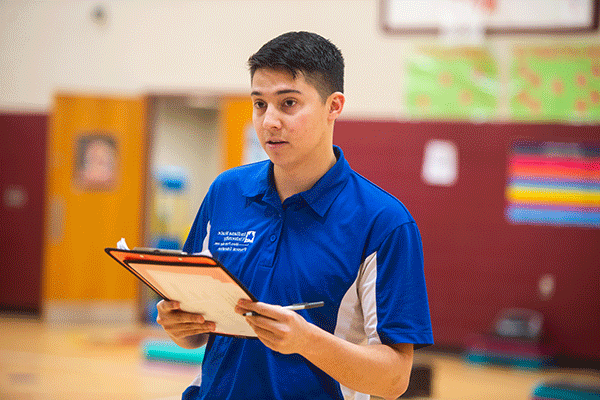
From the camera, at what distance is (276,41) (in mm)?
1258

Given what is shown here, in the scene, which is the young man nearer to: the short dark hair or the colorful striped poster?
the short dark hair

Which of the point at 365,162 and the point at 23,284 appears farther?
the point at 23,284

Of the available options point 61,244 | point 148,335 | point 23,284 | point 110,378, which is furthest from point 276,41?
point 23,284

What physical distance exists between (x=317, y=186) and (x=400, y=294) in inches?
10.8

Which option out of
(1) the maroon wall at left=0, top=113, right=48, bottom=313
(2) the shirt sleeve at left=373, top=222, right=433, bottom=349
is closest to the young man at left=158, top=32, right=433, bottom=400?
(2) the shirt sleeve at left=373, top=222, right=433, bottom=349

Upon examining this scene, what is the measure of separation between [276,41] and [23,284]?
702 cm

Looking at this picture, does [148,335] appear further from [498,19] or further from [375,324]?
[375,324]

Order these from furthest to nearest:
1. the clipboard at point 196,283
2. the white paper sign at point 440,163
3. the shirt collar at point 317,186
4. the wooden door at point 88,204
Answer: the wooden door at point 88,204 < the white paper sign at point 440,163 < the shirt collar at point 317,186 < the clipboard at point 196,283

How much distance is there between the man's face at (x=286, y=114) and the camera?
1230 mm

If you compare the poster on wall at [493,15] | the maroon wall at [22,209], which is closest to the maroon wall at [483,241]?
the poster on wall at [493,15]

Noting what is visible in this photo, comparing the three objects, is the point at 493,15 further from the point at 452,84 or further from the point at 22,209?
the point at 22,209

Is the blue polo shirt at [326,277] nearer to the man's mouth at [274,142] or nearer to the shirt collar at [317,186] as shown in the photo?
the shirt collar at [317,186]

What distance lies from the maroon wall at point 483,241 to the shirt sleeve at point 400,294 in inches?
198

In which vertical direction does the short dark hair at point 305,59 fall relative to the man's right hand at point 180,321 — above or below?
above
